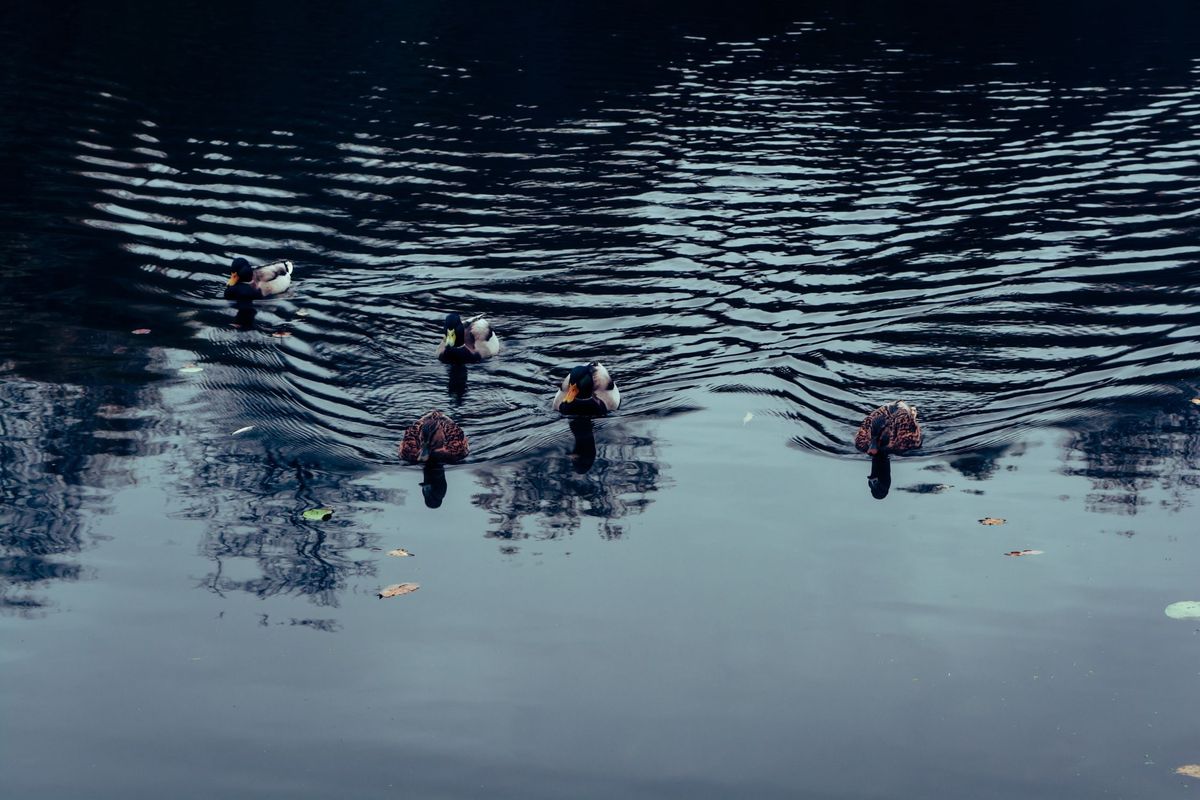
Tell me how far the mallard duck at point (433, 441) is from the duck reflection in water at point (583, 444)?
1.16 metres

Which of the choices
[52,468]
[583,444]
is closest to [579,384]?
[583,444]

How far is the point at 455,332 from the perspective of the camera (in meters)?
16.0

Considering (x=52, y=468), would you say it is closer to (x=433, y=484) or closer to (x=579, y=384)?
(x=433, y=484)

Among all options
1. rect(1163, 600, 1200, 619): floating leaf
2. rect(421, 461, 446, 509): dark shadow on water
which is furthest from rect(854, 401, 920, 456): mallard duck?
rect(421, 461, 446, 509): dark shadow on water

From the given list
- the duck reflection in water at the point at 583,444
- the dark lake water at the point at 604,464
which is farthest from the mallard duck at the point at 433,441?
the duck reflection in water at the point at 583,444

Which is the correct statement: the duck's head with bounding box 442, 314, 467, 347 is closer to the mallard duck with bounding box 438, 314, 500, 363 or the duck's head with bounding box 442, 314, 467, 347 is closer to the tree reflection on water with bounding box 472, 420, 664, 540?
the mallard duck with bounding box 438, 314, 500, 363

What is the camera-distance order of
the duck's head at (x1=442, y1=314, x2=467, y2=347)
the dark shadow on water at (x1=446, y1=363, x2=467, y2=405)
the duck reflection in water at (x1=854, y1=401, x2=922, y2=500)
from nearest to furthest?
the duck reflection in water at (x1=854, y1=401, x2=922, y2=500), the dark shadow on water at (x1=446, y1=363, x2=467, y2=405), the duck's head at (x1=442, y1=314, x2=467, y2=347)

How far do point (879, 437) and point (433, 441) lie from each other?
4.35 metres

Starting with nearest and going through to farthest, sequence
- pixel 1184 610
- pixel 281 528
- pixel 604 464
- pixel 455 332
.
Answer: pixel 1184 610 → pixel 281 528 → pixel 604 464 → pixel 455 332

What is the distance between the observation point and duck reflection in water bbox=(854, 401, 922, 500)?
524 inches

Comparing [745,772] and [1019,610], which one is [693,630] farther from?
[1019,610]

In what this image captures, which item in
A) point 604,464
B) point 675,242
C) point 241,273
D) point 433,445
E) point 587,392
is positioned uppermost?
point 675,242

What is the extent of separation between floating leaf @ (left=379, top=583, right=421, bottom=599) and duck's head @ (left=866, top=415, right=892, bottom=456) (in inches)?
191

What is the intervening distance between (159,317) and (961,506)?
10743 millimetres
